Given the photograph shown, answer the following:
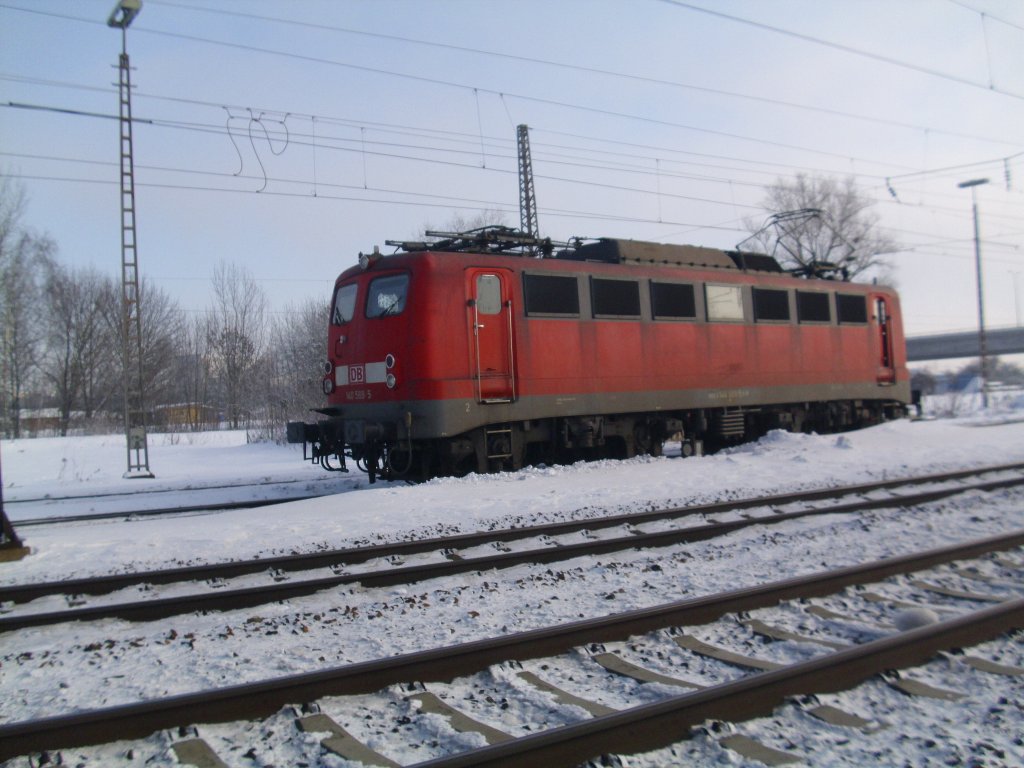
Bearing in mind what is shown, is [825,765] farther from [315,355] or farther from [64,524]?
[315,355]

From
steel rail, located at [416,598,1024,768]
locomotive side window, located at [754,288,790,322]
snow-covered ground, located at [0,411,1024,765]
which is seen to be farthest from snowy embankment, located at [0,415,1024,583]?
steel rail, located at [416,598,1024,768]

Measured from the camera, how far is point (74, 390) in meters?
42.3

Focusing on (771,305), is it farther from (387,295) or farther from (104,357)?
(104,357)

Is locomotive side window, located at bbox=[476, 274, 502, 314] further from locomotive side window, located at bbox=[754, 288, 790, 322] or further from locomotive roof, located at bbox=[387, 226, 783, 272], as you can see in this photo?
locomotive side window, located at bbox=[754, 288, 790, 322]

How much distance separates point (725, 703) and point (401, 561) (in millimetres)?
4239

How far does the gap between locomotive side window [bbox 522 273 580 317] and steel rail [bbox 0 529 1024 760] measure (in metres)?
7.20

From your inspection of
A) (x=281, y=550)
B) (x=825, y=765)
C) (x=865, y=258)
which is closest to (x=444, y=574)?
(x=281, y=550)

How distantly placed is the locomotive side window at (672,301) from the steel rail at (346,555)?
4870mm

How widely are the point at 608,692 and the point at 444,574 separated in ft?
9.60

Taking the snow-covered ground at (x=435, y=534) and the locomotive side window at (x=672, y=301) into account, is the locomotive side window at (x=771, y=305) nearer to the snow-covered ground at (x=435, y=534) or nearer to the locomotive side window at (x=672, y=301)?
the locomotive side window at (x=672, y=301)

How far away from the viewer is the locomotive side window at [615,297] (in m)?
13.2

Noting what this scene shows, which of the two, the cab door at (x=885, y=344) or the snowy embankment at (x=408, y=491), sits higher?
the cab door at (x=885, y=344)

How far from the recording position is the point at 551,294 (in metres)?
12.7

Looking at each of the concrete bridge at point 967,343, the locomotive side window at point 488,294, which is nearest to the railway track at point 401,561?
the locomotive side window at point 488,294
